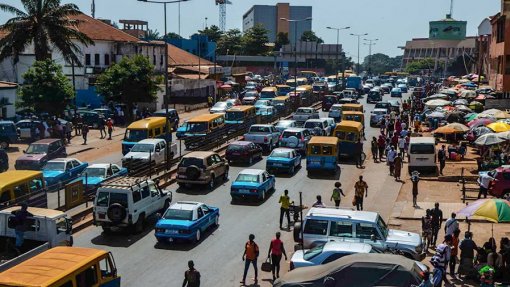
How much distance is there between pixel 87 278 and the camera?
1388 cm

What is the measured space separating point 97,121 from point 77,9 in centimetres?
935

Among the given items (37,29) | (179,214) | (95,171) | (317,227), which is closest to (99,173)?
(95,171)

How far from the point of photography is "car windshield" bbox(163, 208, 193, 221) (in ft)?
69.5

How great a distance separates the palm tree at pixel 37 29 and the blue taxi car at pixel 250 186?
27.7 meters

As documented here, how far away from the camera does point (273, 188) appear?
96.7 ft

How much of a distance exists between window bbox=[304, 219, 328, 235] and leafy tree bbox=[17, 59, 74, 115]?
3194cm

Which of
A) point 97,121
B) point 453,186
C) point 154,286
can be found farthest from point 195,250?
point 97,121

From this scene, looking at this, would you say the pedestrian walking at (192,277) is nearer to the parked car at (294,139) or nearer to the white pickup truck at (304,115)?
the parked car at (294,139)

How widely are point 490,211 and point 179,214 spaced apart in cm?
978

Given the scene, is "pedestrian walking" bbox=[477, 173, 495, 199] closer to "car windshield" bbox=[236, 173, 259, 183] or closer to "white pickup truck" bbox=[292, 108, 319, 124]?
"car windshield" bbox=[236, 173, 259, 183]

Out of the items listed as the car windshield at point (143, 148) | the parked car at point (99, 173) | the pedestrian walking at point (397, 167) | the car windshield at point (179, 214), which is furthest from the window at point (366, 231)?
the car windshield at point (143, 148)

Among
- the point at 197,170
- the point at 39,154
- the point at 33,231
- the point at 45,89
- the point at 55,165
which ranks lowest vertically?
the point at 33,231

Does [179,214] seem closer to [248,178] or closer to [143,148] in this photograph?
[248,178]

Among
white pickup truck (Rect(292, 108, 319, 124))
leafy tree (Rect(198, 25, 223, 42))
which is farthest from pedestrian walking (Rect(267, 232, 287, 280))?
leafy tree (Rect(198, 25, 223, 42))
